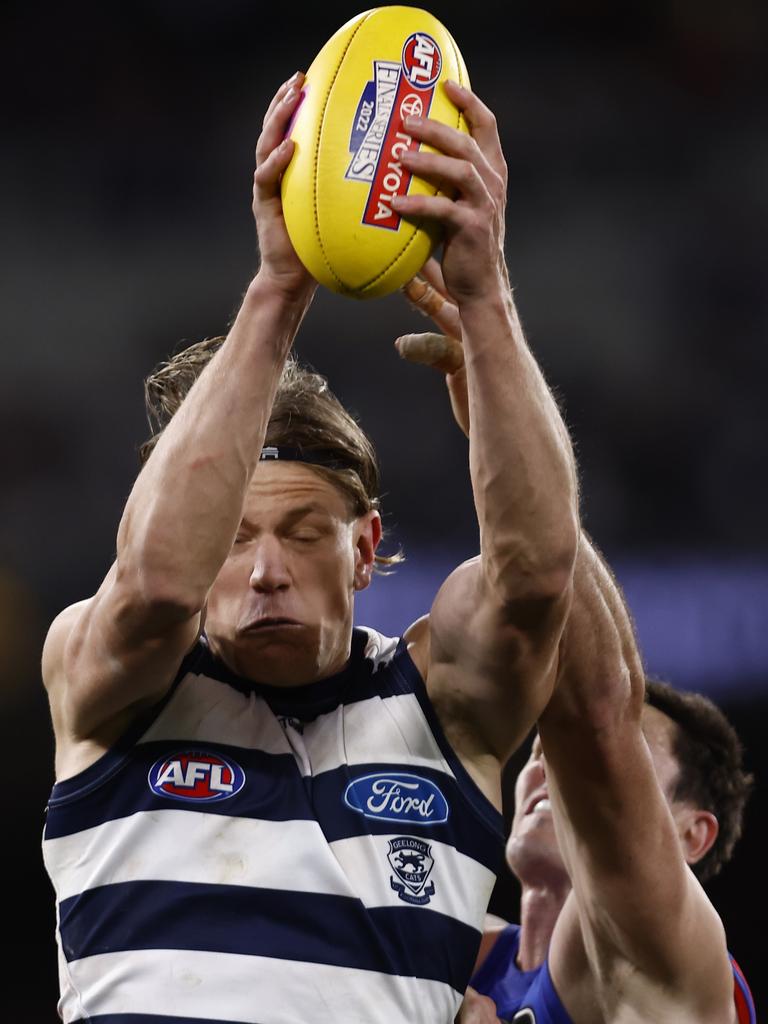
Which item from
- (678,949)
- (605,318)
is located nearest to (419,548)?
(605,318)

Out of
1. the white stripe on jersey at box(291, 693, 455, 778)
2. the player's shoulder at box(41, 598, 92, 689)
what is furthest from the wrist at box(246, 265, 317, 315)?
the white stripe on jersey at box(291, 693, 455, 778)

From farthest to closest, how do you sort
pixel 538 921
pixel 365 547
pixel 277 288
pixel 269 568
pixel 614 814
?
pixel 538 921 < pixel 614 814 < pixel 365 547 < pixel 269 568 < pixel 277 288

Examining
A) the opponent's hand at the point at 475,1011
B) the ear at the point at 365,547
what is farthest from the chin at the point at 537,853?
the ear at the point at 365,547

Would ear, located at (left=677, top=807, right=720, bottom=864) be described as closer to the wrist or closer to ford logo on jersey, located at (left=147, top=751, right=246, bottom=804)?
ford logo on jersey, located at (left=147, top=751, right=246, bottom=804)

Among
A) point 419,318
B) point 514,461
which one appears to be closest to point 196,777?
point 514,461

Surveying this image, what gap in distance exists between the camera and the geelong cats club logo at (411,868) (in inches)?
75.0

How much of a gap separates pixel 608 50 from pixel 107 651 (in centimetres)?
493

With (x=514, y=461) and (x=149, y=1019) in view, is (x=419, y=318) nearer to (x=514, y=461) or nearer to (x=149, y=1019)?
(x=514, y=461)

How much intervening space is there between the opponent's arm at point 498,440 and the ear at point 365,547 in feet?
1.04

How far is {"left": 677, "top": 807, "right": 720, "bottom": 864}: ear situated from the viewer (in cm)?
325

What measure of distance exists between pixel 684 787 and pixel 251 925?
1694 millimetres

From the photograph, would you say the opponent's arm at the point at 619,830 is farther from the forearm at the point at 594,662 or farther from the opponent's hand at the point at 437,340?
the opponent's hand at the point at 437,340

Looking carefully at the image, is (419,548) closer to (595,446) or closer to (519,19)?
(595,446)

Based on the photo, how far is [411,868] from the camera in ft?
6.32
